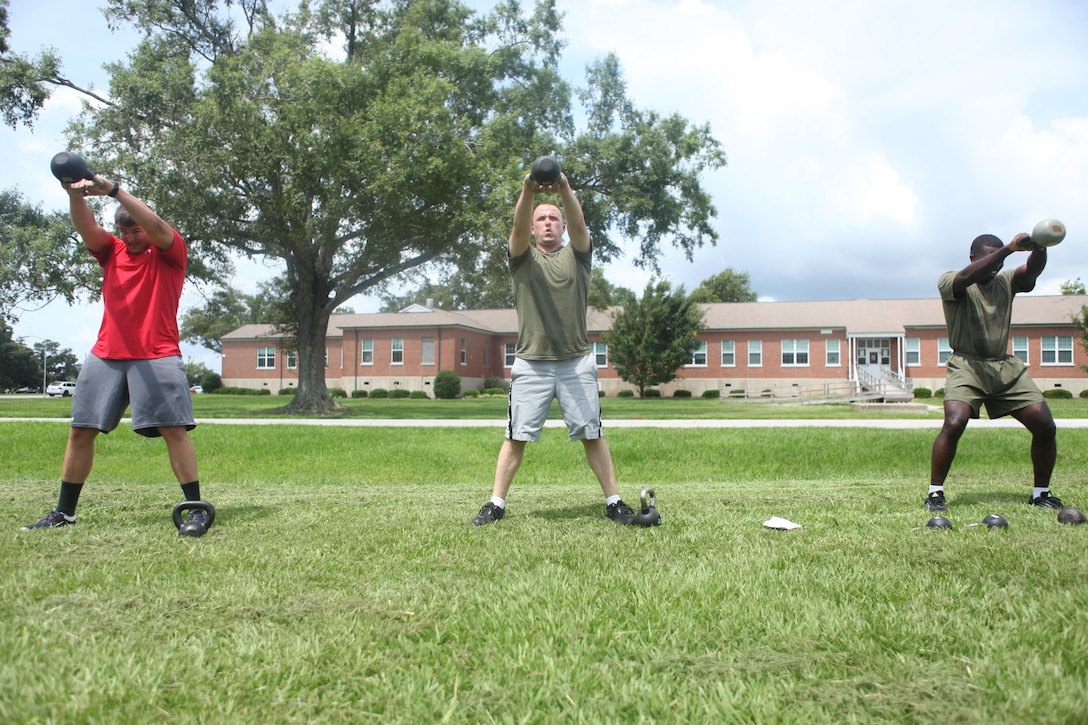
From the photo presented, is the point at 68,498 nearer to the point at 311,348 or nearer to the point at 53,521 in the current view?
the point at 53,521

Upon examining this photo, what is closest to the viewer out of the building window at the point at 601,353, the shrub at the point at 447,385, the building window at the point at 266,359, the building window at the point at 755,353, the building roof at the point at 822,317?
the building roof at the point at 822,317

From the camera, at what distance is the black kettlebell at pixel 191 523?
4359mm

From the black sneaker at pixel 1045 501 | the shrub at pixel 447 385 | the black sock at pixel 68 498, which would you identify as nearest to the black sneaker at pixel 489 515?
the black sock at pixel 68 498

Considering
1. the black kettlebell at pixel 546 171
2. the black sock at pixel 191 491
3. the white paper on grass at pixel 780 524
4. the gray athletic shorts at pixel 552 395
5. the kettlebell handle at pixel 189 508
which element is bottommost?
the white paper on grass at pixel 780 524

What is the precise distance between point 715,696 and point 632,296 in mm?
36205

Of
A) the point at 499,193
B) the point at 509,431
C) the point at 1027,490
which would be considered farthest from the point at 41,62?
the point at 1027,490

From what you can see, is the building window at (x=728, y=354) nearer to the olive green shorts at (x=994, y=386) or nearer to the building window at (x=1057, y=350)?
the building window at (x=1057, y=350)

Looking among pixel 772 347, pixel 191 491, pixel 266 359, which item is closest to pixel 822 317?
pixel 772 347

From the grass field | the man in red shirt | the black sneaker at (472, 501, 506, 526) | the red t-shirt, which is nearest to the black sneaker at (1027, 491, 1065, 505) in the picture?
the grass field

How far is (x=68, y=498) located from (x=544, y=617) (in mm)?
3562

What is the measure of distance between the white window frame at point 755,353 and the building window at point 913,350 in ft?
23.9

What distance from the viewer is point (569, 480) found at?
10039 mm

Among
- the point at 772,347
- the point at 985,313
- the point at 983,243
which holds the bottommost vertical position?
the point at 985,313

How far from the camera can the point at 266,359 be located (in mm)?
53281
